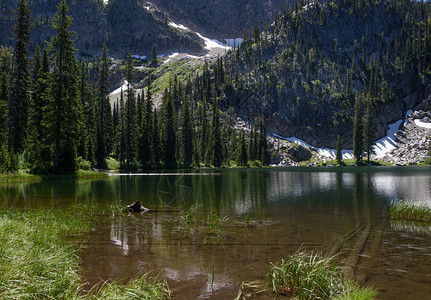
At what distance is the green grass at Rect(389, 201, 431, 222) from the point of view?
48.5 feet

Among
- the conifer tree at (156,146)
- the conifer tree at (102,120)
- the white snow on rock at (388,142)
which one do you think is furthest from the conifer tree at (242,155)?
the white snow on rock at (388,142)

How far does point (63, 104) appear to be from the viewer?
36781 millimetres

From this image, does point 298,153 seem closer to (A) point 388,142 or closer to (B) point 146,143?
(A) point 388,142

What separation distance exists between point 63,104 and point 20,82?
12.1 m

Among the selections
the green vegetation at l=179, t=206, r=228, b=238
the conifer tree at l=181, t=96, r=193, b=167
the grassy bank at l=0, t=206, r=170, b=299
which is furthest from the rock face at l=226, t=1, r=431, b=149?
the grassy bank at l=0, t=206, r=170, b=299

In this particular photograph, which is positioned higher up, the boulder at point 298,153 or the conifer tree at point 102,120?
the conifer tree at point 102,120

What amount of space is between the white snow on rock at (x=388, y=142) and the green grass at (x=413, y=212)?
523 ft

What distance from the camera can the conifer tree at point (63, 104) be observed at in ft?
117

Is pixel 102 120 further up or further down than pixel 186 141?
further up

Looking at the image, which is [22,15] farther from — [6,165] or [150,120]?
[150,120]

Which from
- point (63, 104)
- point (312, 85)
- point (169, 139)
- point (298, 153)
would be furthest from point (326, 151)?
point (63, 104)

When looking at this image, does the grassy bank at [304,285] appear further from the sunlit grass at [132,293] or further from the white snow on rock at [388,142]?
the white snow on rock at [388,142]

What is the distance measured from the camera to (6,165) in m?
29.2

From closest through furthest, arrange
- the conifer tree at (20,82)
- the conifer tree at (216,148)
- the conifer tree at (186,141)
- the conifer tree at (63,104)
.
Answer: the conifer tree at (63,104), the conifer tree at (20,82), the conifer tree at (186,141), the conifer tree at (216,148)
